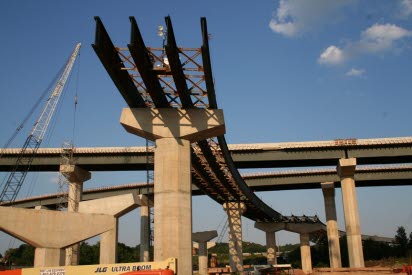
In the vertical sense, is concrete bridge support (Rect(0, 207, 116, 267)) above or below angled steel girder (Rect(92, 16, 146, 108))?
below

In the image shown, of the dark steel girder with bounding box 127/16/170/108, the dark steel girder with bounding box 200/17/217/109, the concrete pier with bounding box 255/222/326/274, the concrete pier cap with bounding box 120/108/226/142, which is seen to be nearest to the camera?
the dark steel girder with bounding box 127/16/170/108

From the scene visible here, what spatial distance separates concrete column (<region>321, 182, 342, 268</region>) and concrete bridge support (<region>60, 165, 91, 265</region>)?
3946 cm

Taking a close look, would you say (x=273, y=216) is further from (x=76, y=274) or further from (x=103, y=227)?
(x=76, y=274)

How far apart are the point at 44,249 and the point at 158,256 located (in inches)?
406

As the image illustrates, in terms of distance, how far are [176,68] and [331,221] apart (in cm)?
5394

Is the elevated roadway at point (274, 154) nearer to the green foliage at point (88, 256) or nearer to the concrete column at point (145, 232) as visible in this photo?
the concrete column at point (145, 232)

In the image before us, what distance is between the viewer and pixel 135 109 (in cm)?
3222

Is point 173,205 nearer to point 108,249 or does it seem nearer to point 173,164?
point 173,164

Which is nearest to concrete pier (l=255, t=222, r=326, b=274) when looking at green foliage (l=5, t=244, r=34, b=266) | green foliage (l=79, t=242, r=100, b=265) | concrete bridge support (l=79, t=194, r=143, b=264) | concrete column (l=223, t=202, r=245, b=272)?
concrete column (l=223, t=202, r=245, b=272)

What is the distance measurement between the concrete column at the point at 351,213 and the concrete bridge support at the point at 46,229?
3485 centimetres

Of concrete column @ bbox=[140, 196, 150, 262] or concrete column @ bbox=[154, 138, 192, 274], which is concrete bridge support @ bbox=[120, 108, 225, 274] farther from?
concrete column @ bbox=[140, 196, 150, 262]

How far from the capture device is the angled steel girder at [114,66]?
973 inches

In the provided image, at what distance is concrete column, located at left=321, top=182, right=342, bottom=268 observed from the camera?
71500 mm

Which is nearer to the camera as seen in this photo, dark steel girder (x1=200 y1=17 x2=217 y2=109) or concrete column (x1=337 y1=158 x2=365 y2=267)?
dark steel girder (x1=200 y1=17 x2=217 y2=109)
